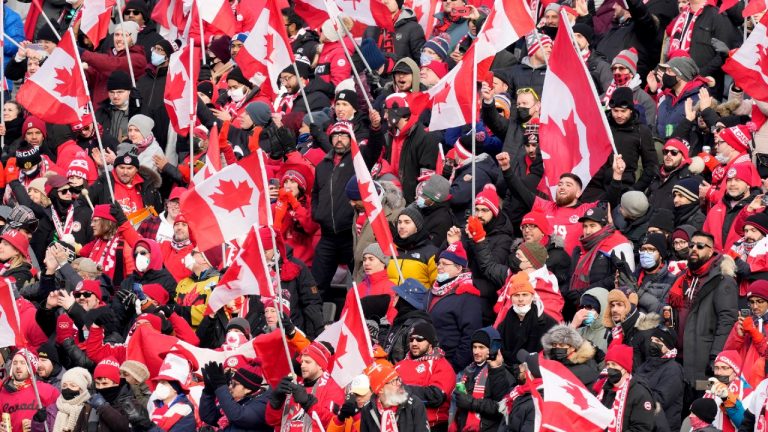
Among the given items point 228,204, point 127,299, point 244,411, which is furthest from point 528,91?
point 244,411

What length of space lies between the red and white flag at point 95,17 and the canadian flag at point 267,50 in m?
3.22

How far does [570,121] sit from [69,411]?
4.58 m

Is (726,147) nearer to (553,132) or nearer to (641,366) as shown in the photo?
(553,132)

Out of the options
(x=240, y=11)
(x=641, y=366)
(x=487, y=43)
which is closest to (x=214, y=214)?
(x=487, y=43)

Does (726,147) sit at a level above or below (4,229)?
above

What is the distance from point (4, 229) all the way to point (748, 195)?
7.09 metres

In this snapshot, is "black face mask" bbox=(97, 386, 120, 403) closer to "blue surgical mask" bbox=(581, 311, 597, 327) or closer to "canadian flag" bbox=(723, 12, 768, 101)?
"blue surgical mask" bbox=(581, 311, 597, 327)

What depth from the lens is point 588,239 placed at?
16.4 m

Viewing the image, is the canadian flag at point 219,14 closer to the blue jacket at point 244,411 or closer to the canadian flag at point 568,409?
the blue jacket at point 244,411

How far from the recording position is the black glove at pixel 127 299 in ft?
59.1

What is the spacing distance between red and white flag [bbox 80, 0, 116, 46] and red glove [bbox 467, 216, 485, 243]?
763 cm

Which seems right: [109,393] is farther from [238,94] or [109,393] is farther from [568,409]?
[238,94]

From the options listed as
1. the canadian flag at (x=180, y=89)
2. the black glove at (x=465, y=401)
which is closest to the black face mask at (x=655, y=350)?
the black glove at (x=465, y=401)

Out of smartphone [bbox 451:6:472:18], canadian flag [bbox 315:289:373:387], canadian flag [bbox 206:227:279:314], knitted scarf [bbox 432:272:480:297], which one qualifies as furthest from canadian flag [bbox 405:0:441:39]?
canadian flag [bbox 315:289:373:387]
